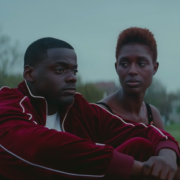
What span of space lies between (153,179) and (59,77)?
0.92 m

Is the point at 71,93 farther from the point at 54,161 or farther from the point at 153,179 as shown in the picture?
the point at 153,179

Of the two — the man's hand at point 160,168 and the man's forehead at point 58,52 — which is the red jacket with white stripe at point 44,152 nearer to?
the man's hand at point 160,168

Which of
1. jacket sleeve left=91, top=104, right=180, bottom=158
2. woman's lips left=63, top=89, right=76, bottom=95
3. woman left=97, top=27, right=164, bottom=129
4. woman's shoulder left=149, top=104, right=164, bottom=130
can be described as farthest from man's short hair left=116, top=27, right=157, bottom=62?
woman's lips left=63, top=89, right=76, bottom=95

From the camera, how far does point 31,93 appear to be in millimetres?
2541

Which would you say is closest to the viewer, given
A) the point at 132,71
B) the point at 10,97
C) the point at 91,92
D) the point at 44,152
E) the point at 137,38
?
the point at 44,152

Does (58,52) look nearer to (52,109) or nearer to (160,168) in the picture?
(52,109)

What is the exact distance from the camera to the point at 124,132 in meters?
2.59

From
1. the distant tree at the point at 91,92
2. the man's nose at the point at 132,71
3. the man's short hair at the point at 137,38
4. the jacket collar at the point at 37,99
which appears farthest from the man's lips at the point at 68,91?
the distant tree at the point at 91,92

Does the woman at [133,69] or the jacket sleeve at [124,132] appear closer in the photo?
the jacket sleeve at [124,132]

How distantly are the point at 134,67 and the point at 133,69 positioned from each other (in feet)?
0.11

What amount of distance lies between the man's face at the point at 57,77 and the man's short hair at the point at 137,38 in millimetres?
1278

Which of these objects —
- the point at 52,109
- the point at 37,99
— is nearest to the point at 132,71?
the point at 52,109

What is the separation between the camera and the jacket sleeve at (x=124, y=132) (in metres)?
2.42

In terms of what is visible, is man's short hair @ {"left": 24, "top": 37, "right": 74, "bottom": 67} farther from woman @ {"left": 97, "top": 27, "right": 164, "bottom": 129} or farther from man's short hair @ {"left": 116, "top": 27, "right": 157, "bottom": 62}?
man's short hair @ {"left": 116, "top": 27, "right": 157, "bottom": 62}
